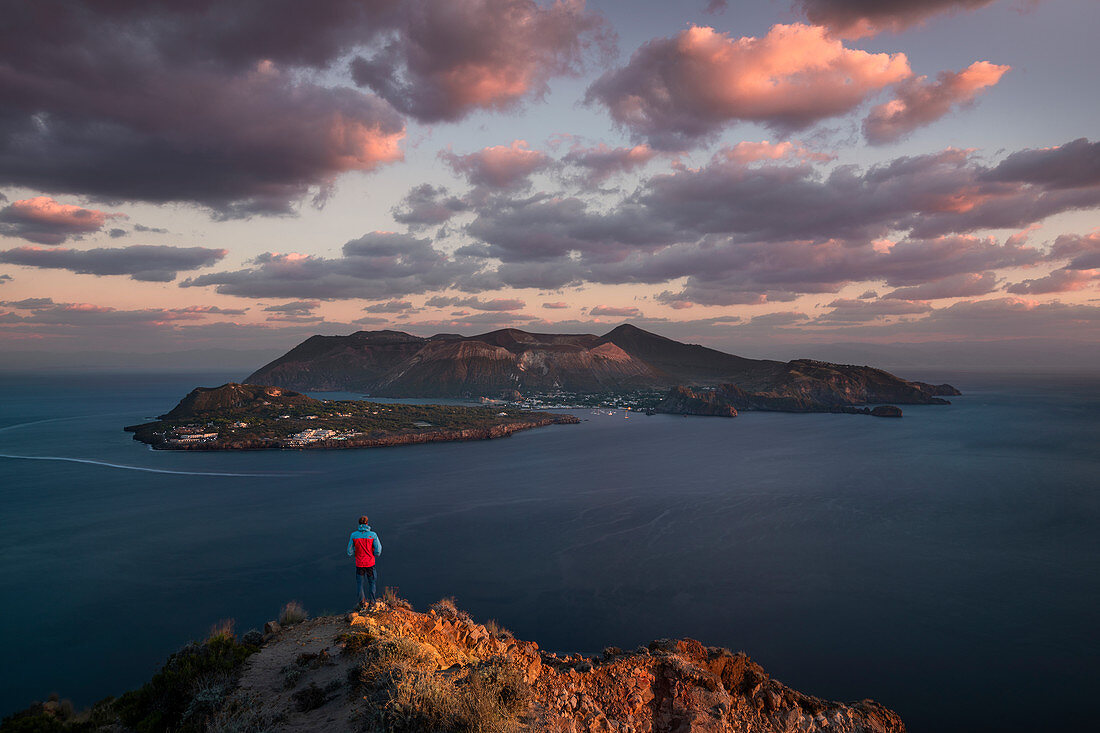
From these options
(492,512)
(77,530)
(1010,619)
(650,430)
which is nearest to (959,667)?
(1010,619)

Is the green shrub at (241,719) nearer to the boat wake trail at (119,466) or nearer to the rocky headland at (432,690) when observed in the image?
the rocky headland at (432,690)

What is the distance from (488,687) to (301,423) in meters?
98.9

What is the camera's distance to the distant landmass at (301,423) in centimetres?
8506

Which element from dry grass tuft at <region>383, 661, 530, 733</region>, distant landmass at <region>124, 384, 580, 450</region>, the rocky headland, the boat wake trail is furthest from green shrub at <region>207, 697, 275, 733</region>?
distant landmass at <region>124, 384, 580, 450</region>

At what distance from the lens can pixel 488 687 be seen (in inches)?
290

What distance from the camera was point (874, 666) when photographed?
21.8 meters

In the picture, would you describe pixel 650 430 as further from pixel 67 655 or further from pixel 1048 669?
pixel 67 655

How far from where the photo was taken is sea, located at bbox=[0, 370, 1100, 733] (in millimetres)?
22531

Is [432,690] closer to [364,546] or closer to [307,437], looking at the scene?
[364,546]

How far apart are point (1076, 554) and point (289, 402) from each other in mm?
118299

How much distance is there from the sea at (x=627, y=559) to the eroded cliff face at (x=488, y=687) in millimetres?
9314

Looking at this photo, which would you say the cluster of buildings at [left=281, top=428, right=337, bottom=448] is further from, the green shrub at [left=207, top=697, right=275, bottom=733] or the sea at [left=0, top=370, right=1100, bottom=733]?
the green shrub at [left=207, top=697, right=275, bottom=733]

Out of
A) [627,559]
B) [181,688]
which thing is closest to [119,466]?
[627,559]

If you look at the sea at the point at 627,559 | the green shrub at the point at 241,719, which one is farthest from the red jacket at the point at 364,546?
the sea at the point at 627,559
